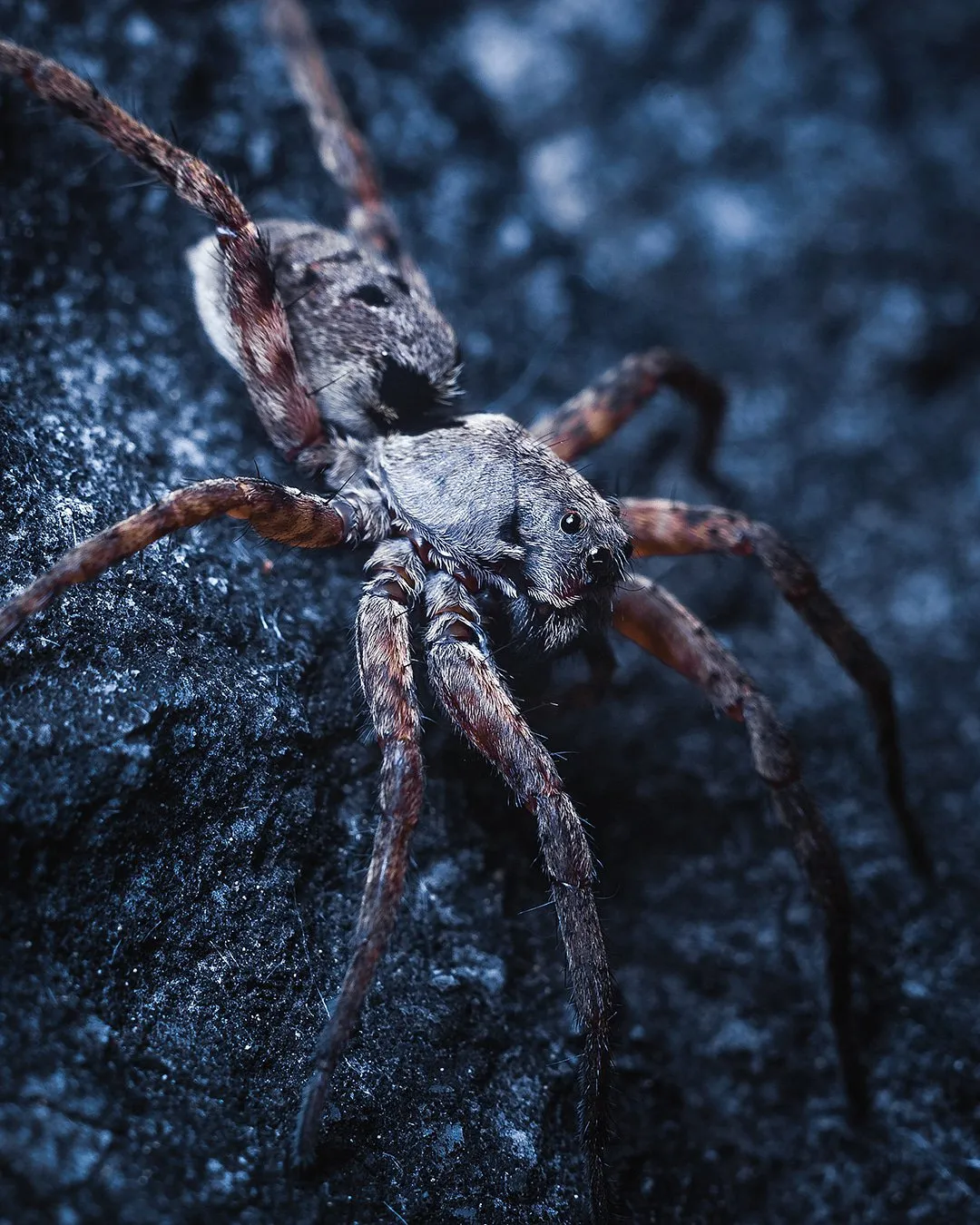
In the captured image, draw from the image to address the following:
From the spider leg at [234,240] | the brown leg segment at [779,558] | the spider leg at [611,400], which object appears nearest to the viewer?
the spider leg at [234,240]

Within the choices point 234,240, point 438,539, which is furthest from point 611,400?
point 234,240

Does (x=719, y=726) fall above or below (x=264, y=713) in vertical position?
above

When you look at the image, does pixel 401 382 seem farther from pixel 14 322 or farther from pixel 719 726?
pixel 719 726

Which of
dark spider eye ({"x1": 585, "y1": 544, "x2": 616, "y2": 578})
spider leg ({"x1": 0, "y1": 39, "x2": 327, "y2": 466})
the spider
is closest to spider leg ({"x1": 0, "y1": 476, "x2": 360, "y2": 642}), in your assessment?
the spider

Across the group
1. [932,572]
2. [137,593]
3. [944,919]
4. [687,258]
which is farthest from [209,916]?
[687,258]

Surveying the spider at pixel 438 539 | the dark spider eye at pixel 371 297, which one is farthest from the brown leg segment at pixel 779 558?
the dark spider eye at pixel 371 297

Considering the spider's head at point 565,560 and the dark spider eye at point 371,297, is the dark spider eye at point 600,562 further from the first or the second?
the dark spider eye at point 371,297

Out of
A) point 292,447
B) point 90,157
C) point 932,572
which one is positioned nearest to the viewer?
point 292,447
